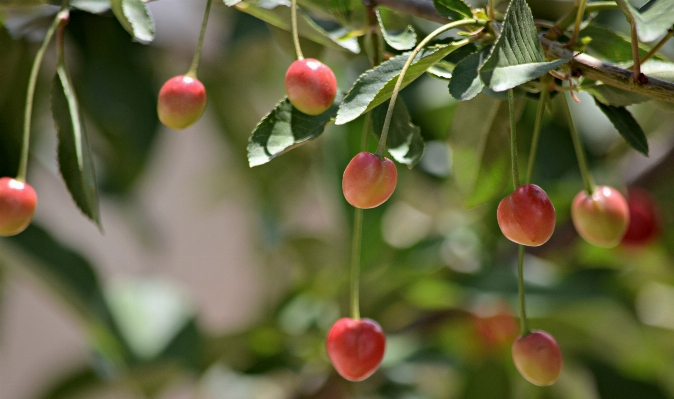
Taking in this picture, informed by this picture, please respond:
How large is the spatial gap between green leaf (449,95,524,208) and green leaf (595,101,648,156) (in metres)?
0.07

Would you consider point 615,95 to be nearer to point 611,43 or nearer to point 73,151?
point 611,43

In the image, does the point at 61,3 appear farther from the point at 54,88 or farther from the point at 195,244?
the point at 195,244

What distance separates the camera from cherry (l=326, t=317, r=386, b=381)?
0.40 metres

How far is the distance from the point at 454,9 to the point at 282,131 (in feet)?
0.34

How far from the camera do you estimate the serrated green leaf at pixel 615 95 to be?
34 cm

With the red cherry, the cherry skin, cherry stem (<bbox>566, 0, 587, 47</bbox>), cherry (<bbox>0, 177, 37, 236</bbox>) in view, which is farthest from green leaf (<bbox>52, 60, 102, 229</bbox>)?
the red cherry

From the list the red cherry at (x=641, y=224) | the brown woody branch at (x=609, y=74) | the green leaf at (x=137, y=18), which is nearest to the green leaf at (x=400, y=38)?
the brown woody branch at (x=609, y=74)

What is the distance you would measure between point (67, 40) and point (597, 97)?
56 cm

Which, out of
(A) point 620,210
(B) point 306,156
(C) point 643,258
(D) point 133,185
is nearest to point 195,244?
(B) point 306,156

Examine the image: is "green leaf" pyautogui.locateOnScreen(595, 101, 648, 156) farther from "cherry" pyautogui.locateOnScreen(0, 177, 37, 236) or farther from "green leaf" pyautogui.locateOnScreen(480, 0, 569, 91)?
"cherry" pyautogui.locateOnScreen(0, 177, 37, 236)

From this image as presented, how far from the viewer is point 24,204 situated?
36 cm

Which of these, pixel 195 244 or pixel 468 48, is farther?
pixel 195 244

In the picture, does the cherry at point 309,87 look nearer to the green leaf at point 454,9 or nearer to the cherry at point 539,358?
the green leaf at point 454,9

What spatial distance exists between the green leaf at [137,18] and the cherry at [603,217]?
0.27 metres
